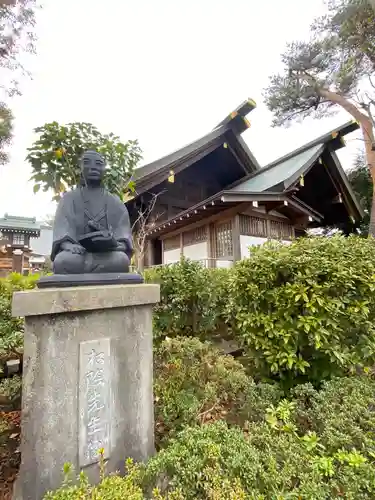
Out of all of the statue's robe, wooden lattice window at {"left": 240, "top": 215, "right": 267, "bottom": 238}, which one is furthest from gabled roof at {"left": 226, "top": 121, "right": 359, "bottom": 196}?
the statue's robe

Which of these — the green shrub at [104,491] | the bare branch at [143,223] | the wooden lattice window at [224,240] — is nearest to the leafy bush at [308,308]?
the green shrub at [104,491]

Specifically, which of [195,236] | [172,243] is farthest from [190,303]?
[172,243]

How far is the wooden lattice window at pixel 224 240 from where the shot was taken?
9.00 meters

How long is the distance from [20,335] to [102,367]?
180 centimetres

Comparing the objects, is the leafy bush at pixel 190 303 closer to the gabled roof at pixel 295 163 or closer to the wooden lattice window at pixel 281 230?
the gabled roof at pixel 295 163

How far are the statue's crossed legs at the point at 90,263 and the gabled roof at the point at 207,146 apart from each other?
241 inches

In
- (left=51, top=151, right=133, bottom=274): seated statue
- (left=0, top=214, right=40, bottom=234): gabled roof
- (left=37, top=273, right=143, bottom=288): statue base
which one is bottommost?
(left=37, top=273, right=143, bottom=288): statue base

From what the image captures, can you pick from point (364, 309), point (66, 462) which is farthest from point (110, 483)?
point (364, 309)

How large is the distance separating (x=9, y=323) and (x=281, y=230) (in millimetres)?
8873

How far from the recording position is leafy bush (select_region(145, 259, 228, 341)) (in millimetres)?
4848

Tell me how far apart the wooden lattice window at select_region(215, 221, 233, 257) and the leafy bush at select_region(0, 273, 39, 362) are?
5764 mm

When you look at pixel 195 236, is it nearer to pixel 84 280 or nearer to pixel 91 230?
pixel 91 230

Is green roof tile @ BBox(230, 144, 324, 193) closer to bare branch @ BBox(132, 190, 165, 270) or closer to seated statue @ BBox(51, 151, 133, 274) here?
bare branch @ BBox(132, 190, 165, 270)

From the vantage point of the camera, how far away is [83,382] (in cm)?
208
